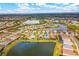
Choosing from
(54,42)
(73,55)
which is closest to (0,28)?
(54,42)

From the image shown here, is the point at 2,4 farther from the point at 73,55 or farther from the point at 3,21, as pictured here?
the point at 73,55

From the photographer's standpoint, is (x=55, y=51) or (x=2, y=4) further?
(x=2, y=4)

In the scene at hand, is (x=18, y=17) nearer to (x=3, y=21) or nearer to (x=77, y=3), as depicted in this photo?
(x=3, y=21)

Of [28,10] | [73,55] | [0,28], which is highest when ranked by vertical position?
[28,10]

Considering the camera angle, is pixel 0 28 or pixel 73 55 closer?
pixel 73 55

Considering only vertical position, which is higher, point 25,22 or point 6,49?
point 25,22

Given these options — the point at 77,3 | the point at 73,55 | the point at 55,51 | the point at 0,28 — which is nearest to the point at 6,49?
the point at 0,28
